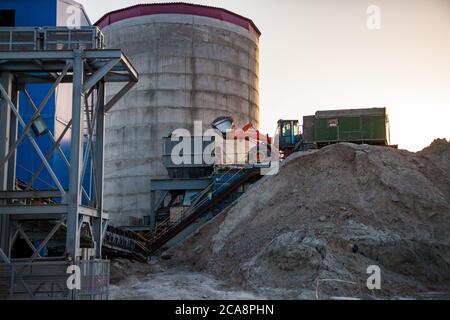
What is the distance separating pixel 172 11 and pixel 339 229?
2632 centimetres

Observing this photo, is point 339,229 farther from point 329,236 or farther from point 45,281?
point 45,281

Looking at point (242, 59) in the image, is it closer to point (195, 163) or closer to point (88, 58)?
point (195, 163)

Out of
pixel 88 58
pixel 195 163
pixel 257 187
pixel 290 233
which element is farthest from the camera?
pixel 195 163

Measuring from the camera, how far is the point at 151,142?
134 feet

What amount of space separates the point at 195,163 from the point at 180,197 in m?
3.05

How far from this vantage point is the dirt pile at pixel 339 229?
20516 mm

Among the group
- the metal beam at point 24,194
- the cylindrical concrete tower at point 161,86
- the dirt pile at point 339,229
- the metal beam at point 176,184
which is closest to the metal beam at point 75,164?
the metal beam at point 24,194

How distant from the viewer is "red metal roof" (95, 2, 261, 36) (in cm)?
4331

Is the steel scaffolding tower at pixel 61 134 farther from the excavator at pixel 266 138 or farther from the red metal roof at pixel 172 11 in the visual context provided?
the red metal roof at pixel 172 11

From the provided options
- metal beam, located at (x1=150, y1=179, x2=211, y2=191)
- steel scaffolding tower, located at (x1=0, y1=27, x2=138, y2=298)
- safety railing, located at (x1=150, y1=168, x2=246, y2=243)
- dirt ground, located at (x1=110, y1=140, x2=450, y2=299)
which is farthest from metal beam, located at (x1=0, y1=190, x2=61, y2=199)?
metal beam, located at (x1=150, y1=179, x2=211, y2=191)

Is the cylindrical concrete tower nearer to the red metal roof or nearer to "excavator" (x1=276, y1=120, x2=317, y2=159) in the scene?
the red metal roof

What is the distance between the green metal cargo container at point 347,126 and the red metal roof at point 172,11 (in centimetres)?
1195

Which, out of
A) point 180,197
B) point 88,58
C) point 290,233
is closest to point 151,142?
point 180,197

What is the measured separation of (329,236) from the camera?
22250 millimetres
